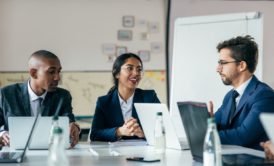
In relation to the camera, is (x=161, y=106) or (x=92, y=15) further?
(x=92, y=15)

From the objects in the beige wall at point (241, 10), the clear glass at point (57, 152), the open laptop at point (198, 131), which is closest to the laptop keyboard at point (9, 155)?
the clear glass at point (57, 152)

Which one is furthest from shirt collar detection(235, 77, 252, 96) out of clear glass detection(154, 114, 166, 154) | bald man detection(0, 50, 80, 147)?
bald man detection(0, 50, 80, 147)

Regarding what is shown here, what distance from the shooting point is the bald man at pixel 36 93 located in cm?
303

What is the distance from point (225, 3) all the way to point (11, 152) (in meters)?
3.42

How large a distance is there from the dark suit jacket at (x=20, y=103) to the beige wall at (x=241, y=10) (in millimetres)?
2131

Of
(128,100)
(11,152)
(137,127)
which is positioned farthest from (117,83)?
(11,152)

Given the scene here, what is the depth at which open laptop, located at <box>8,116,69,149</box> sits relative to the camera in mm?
2518

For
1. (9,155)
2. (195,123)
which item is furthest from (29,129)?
(195,123)

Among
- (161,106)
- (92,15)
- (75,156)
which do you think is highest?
(92,15)

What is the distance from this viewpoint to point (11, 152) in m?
2.47

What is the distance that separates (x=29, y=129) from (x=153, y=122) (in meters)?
0.72

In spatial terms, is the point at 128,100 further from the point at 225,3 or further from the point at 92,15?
the point at 225,3

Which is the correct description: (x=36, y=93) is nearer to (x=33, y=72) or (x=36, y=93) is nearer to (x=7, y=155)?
(x=33, y=72)

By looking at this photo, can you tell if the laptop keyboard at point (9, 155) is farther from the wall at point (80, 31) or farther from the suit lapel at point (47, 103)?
the wall at point (80, 31)
